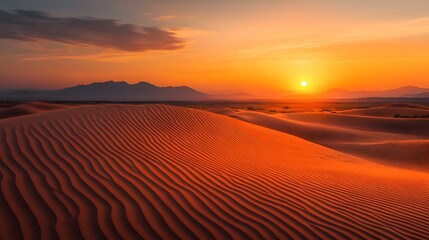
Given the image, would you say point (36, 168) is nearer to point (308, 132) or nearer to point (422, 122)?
point (308, 132)

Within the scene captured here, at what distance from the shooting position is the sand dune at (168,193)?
330 centimetres

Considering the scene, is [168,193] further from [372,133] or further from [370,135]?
[372,133]

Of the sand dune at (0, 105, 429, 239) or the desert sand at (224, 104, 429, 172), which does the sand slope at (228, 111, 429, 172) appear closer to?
the desert sand at (224, 104, 429, 172)

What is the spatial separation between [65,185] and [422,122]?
2458cm

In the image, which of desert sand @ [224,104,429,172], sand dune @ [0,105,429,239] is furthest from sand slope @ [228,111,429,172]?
sand dune @ [0,105,429,239]

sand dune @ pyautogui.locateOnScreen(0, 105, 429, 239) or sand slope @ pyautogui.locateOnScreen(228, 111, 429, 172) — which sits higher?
sand dune @ pyautogui.locateOnScreen(0, 105, 429, 239)

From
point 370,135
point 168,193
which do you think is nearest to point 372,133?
point 370,135

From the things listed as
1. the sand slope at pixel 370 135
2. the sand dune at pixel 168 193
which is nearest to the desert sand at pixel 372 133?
the sand slope at pixel 370 135

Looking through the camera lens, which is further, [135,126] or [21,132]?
[135,126]

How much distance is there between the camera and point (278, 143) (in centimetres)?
1100

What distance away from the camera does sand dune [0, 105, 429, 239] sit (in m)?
3.30

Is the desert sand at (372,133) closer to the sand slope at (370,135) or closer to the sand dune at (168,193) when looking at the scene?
the sand slope at (370,135)

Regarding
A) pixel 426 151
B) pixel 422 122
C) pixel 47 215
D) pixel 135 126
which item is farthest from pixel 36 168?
pixel 422 122

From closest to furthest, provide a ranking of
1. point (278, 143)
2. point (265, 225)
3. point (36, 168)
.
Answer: point (265, 225) < point (36, 168) < point (278, 143)
